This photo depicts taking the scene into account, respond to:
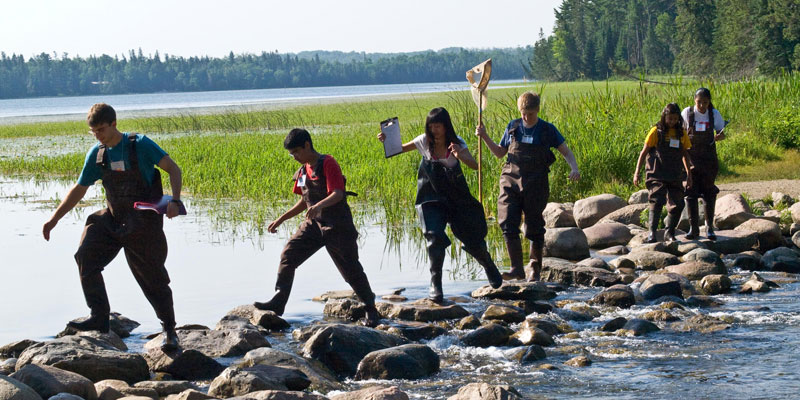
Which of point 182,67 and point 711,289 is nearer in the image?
point 711,289

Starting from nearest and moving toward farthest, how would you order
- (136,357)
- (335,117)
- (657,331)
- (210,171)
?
1. (136,357)
2. (657,331)
3. (210,171)
4. (335,117)

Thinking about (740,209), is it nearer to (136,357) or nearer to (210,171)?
(136,357)

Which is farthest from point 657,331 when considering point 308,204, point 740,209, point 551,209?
point 551,209

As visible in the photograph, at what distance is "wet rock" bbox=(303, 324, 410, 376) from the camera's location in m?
6.60

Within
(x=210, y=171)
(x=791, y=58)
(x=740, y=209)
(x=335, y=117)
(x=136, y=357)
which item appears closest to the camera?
(x=136, y=357)

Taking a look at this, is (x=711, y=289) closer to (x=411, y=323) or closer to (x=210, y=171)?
(x=411, y=323)

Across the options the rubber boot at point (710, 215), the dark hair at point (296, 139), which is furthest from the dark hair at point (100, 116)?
the rubber boot at point (710, 215)

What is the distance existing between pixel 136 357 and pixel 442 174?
300cm

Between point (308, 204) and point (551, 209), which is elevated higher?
point (308, 204)

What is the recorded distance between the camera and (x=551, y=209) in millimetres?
13461

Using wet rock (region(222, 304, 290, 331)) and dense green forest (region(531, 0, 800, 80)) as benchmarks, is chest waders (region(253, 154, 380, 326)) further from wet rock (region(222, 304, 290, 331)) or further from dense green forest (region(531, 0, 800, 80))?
dense green forest (region(531, 0, 800, 80))

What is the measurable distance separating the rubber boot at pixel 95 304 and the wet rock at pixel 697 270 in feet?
18.0

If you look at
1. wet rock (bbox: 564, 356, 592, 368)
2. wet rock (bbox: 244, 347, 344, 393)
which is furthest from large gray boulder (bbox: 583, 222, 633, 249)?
wet rock (bbox: 244, 347, 344, 393)

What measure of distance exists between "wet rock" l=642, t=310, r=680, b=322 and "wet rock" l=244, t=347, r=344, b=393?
271cm
